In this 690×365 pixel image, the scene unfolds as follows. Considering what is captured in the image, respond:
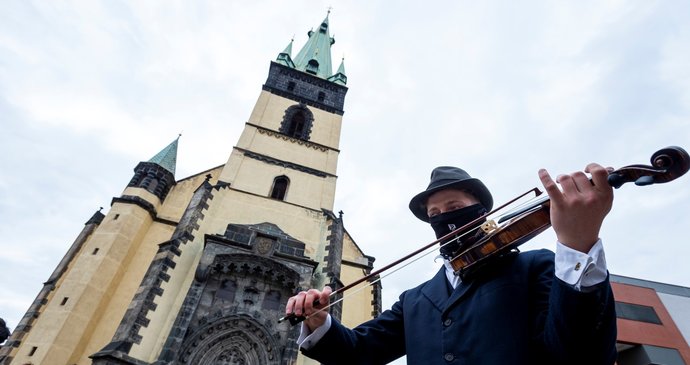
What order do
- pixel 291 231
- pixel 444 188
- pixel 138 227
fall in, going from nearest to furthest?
1. pixel 444 188
2. pixel 138 227
3. pixel 291 231

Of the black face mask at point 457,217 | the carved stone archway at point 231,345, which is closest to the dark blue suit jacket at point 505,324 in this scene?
the black face mask at point 457,217

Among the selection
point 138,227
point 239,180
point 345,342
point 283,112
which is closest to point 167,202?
point 138,227

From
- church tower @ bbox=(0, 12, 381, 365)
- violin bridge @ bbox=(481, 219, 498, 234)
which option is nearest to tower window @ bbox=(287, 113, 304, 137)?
church tower @ bbox=(0, 12, 381, 365)

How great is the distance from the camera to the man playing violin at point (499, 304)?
1168mm

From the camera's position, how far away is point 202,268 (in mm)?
10406

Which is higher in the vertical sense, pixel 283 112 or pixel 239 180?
pixel 283 112

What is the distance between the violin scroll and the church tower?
32.0 ft

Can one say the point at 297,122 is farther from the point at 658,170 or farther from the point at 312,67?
the point at 658,170

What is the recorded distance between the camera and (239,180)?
1430 centimetres

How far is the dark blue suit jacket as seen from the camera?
117 centimetres

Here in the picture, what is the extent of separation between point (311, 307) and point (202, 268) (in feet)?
31.0

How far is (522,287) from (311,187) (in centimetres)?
1388

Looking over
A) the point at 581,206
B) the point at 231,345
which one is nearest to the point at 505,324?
the point at 581,206

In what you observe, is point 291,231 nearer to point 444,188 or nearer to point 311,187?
point 311,187
